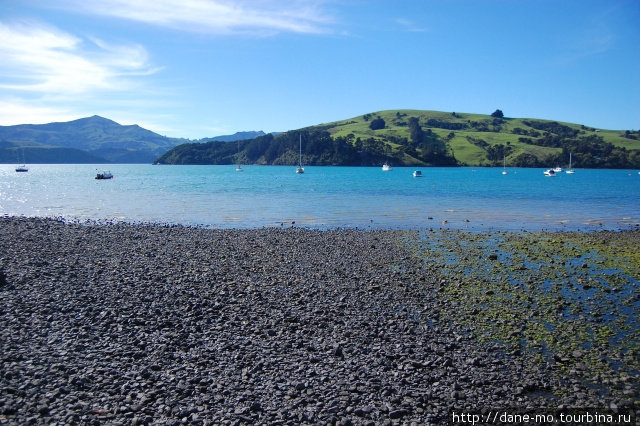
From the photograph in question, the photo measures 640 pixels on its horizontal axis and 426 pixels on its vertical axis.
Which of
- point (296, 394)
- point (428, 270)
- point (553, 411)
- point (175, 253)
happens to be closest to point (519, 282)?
point (428, 270)

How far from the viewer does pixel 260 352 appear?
1179cm

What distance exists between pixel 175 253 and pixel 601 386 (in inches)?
814

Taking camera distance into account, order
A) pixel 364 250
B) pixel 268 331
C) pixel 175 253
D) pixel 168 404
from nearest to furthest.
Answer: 1. pixel 168 404
2. pixel 268 331
3. pixel 175 253
4. pixel 364 250

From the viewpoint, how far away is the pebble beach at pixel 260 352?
29.9 feet

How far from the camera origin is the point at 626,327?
14367 millimetres

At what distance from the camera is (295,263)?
22734 mm

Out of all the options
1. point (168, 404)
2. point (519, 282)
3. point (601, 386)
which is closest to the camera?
point (168, 404)

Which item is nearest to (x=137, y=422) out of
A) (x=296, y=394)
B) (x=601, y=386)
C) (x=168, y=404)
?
(x=168, y=404)

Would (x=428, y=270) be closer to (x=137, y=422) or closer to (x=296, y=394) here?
(x=296, y=394)

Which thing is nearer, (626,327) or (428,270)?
(626,327)

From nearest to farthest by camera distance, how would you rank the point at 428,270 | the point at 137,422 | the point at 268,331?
the point at 137,422 → the point at 268,331 → the point at 428,270

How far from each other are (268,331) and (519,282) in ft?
40.6

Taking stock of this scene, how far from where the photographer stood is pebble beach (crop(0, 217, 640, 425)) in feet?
29.9

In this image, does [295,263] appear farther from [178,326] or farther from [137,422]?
[137,422]
